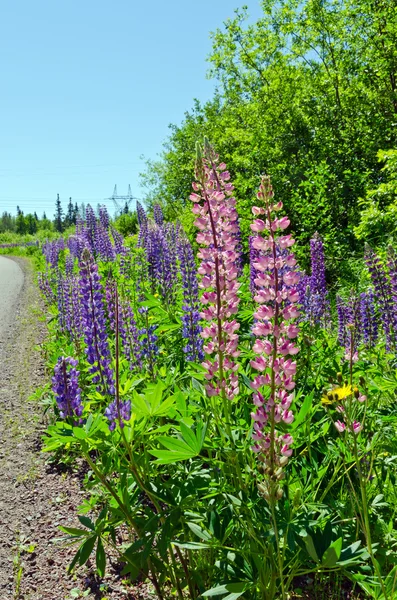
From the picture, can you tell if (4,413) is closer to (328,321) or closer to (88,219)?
(328,321)

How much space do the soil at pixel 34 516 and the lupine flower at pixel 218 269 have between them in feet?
2.99

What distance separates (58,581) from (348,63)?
1263 centimetres

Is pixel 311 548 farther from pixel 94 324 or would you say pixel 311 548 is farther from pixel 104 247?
pixel 104 247

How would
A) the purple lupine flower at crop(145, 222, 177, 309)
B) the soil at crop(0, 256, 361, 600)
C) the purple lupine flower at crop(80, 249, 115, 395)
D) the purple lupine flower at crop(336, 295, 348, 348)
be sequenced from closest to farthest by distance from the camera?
the soil at crop(0, 256, 361, 600), the purple lupine flower at crop(80, 249, 115, 395), the purple lupine flower at crop(336, 295, 348, 348), the purple lupine flower at crop(145, 222, 177, 309)

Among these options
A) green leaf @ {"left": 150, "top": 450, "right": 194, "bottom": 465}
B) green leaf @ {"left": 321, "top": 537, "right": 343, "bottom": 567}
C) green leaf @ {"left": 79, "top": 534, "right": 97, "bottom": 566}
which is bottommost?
green leaf @ {"left": 79, "top": 534, "right": 97, "bottom": 566}

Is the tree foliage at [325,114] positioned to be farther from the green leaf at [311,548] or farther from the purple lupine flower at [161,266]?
the green leaf at [311,548]

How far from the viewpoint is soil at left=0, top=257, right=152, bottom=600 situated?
2.51 meters

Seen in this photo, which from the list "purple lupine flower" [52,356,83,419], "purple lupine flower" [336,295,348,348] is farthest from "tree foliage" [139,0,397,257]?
"purple lupine flower" [52,356,83,419]

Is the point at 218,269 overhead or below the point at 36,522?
overhead

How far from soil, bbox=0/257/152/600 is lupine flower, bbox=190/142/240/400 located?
0.91 metres

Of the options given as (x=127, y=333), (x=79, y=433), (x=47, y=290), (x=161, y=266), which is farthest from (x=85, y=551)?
(x=47, y=290)

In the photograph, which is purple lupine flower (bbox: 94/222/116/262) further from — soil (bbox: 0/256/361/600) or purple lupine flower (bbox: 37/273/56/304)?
soil (bbox: 0/256/361/600)

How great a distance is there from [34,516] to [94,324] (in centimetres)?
132

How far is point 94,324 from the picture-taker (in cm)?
330
